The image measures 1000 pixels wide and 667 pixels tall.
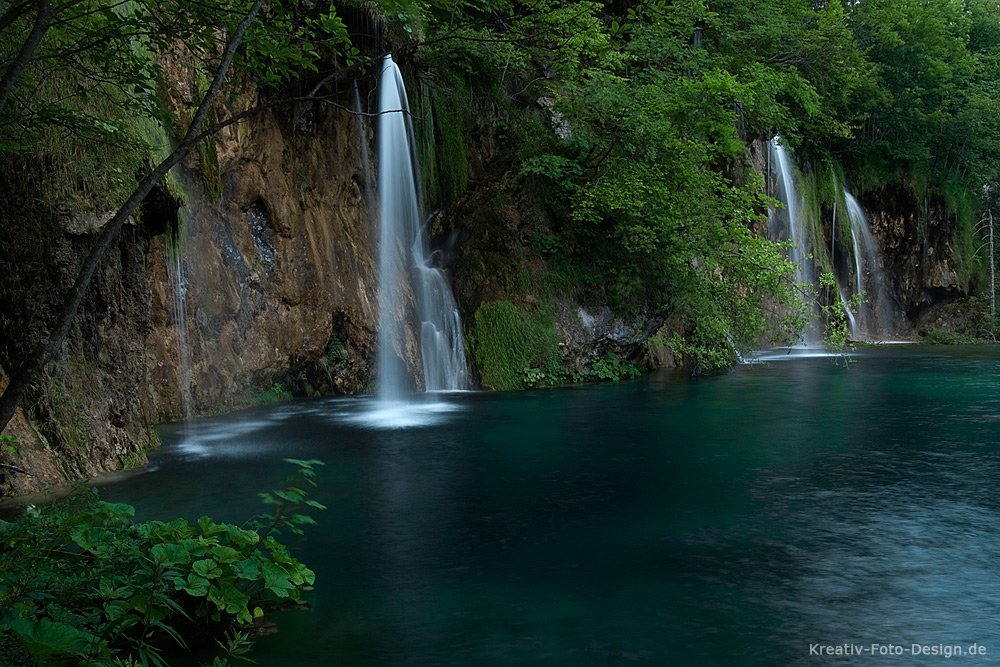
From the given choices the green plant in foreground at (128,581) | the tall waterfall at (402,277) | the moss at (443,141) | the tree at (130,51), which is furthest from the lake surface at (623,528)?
the moss at (443,141)

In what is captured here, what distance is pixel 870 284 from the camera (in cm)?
3325

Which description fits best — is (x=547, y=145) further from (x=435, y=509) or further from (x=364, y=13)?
(x=435, y=509)

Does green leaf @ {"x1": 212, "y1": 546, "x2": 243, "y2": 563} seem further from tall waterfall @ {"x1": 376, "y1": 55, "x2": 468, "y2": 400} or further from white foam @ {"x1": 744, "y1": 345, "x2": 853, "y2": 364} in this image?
white foam @ {"x1": 744, "y1": 345, "x2": 853, "y2": 364}

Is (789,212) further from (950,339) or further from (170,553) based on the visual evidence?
(170,553)

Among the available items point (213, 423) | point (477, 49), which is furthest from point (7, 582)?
point (477, 49)

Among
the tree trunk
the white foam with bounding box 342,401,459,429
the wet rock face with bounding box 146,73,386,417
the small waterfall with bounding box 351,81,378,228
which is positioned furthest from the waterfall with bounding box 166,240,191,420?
the tree trunk

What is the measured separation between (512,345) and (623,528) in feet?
34.6

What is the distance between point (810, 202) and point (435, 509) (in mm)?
27703

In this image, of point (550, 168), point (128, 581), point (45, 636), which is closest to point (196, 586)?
point (128, 581)

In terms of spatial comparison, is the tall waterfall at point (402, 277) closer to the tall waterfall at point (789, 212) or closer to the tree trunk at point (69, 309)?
the tree trunk at point (69, 309)

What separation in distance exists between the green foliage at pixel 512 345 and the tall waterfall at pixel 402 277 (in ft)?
1.55

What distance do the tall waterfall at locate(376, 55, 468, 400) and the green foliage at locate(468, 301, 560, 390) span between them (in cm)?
47

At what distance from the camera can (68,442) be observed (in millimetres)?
7762

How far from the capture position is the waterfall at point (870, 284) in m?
32.7
